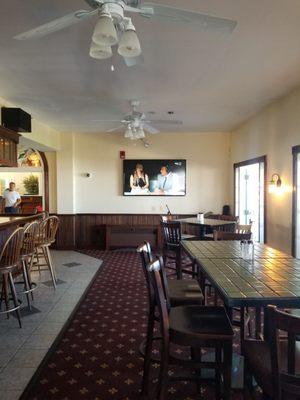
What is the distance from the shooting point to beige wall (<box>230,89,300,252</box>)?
14.7 feet

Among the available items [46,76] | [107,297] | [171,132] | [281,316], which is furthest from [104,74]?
[171,132]

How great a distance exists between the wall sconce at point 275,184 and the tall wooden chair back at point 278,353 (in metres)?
3.83

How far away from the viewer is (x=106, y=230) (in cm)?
747

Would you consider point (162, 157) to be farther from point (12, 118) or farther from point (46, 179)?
point (12, 118)

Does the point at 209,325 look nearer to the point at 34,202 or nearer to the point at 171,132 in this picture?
the point at 171,132

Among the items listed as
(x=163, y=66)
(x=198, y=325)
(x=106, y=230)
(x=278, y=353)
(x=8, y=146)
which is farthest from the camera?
(x=106, y=230)

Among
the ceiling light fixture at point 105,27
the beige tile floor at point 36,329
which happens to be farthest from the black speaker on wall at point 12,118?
the ceiling light fixture at point 105,27

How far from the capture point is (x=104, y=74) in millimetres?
3814

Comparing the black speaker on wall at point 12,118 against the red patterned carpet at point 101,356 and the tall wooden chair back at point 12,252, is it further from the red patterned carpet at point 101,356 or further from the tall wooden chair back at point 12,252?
the red patterned carpet at point 101,356

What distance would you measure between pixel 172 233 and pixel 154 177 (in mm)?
3066

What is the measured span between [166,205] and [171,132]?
5.88 feet

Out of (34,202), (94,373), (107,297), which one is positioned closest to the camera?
(94,373)

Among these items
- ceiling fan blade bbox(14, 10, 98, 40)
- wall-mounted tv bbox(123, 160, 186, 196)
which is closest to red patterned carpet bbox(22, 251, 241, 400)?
ceiling fan blade bbox(14, 10, 98, 40)

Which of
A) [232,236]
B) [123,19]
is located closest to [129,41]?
[123,19]
